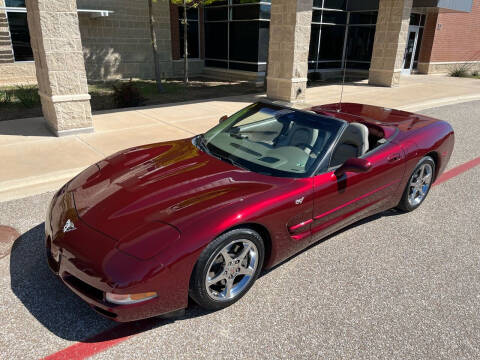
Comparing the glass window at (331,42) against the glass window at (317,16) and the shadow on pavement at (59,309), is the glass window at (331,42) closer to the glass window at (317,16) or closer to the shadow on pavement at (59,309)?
the glass window at (317,16)

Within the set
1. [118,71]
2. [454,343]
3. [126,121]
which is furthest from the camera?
[118,71]

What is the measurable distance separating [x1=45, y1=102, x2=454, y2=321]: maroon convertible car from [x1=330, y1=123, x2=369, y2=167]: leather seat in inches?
0.5

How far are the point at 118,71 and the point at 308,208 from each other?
1602cm

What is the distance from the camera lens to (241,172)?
3.40 metres

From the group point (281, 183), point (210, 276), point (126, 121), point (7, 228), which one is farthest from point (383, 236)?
point (126, 121)

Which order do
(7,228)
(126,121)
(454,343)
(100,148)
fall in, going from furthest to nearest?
(126,121)
(100,148)
(7,228)
(454,343)

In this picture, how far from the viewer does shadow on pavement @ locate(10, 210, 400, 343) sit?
8.90 ft

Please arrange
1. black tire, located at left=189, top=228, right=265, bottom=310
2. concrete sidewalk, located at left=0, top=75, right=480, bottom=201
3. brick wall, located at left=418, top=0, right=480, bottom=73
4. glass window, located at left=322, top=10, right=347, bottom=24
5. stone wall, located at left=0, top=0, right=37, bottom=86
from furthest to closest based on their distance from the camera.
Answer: brick wall, located at left=418, top=0, right=480, bottom=73, glass window, located at left=322, top=10, right=347, bottom=24, stone wall, located at left=0, top=0, right=37, bottom=86, concrete sidewalk, located at left=0, top=75, right=480, bottom=201, black tire, located at left=189, top=228, right=265, bottom=310

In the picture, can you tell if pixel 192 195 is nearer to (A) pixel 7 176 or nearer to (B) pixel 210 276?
(B) pixel 210 276

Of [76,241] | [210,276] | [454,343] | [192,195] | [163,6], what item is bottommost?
[454,343]

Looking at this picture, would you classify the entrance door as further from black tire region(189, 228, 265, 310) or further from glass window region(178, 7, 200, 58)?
black tire region(189, 228, 265, 310)

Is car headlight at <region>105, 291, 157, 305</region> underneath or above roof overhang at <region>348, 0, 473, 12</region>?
underneath

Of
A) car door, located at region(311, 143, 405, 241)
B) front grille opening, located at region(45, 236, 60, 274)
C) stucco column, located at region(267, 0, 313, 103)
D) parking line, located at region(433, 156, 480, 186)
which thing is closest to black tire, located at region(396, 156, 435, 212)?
car door, located at region(311, 143, 405, 241)

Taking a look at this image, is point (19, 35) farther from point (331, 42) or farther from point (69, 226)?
point (69, 226)
